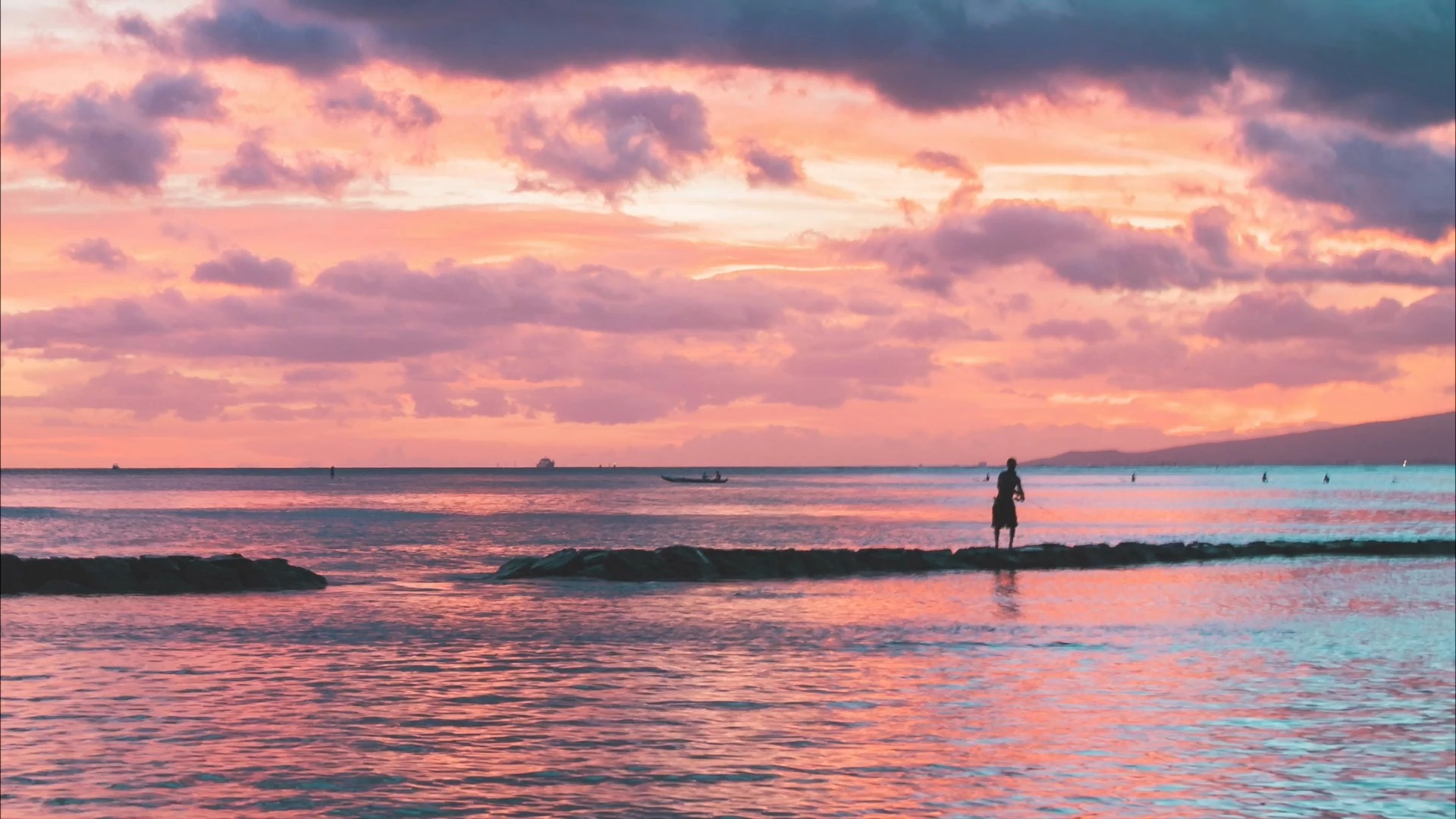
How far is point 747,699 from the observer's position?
1670cm

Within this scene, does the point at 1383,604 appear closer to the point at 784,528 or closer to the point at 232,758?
the point at 232,758

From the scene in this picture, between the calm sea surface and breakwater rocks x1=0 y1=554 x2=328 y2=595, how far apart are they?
1601 millimetres

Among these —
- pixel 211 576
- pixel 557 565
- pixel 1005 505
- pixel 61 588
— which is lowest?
pixel 61 588

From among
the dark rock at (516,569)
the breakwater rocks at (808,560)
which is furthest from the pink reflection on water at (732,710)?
the dark rock at (516,569)

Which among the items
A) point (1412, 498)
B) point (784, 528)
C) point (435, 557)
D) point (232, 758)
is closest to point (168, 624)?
point (232, 758)

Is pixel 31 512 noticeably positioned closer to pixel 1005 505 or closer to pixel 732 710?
pixel 1005 505

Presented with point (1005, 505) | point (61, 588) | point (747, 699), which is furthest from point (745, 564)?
point (747, 699)

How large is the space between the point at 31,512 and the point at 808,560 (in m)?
83.2

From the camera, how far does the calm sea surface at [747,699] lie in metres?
12.0

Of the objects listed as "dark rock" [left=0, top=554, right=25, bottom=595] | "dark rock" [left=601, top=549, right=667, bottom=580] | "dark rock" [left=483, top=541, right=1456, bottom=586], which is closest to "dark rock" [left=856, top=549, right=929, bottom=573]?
"dark rock" [left=483, top=541, right=1456, bottom=586]

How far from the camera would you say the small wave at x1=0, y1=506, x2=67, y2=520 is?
314 feet

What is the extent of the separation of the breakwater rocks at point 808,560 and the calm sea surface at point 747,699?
2134 millimetres

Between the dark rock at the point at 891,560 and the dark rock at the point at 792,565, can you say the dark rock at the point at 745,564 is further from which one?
the dark rock at the point at 891,560

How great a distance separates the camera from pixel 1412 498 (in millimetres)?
137875
